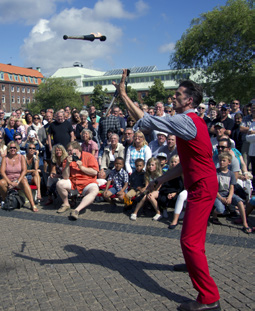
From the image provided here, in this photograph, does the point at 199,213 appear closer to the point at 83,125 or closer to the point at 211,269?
the point at 211,269

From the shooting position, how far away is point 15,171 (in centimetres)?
904

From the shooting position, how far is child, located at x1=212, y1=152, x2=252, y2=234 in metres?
6.91

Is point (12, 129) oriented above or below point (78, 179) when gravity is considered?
above

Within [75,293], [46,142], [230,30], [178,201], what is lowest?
[75,293]

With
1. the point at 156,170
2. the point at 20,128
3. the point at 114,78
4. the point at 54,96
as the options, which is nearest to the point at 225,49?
the point at 20,128

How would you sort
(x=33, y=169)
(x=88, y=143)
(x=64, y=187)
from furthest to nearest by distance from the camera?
1. (x=33, y=169)
2. (x=88, y=143)
3. (x=64, y=187)

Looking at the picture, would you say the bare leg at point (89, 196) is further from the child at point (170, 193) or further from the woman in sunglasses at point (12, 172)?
the woman in sunglasses at point (12, 172)

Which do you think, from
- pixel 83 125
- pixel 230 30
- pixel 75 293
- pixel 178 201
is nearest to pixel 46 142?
pixel 83 125

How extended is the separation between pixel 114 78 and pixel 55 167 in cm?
11169

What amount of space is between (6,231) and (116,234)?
2040mm

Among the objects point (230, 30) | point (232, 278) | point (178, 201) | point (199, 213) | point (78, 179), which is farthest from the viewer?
point (230, 30)

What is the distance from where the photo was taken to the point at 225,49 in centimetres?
3231

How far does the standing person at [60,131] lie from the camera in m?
10.1

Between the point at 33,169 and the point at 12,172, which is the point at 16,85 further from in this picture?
the point at 12,172
